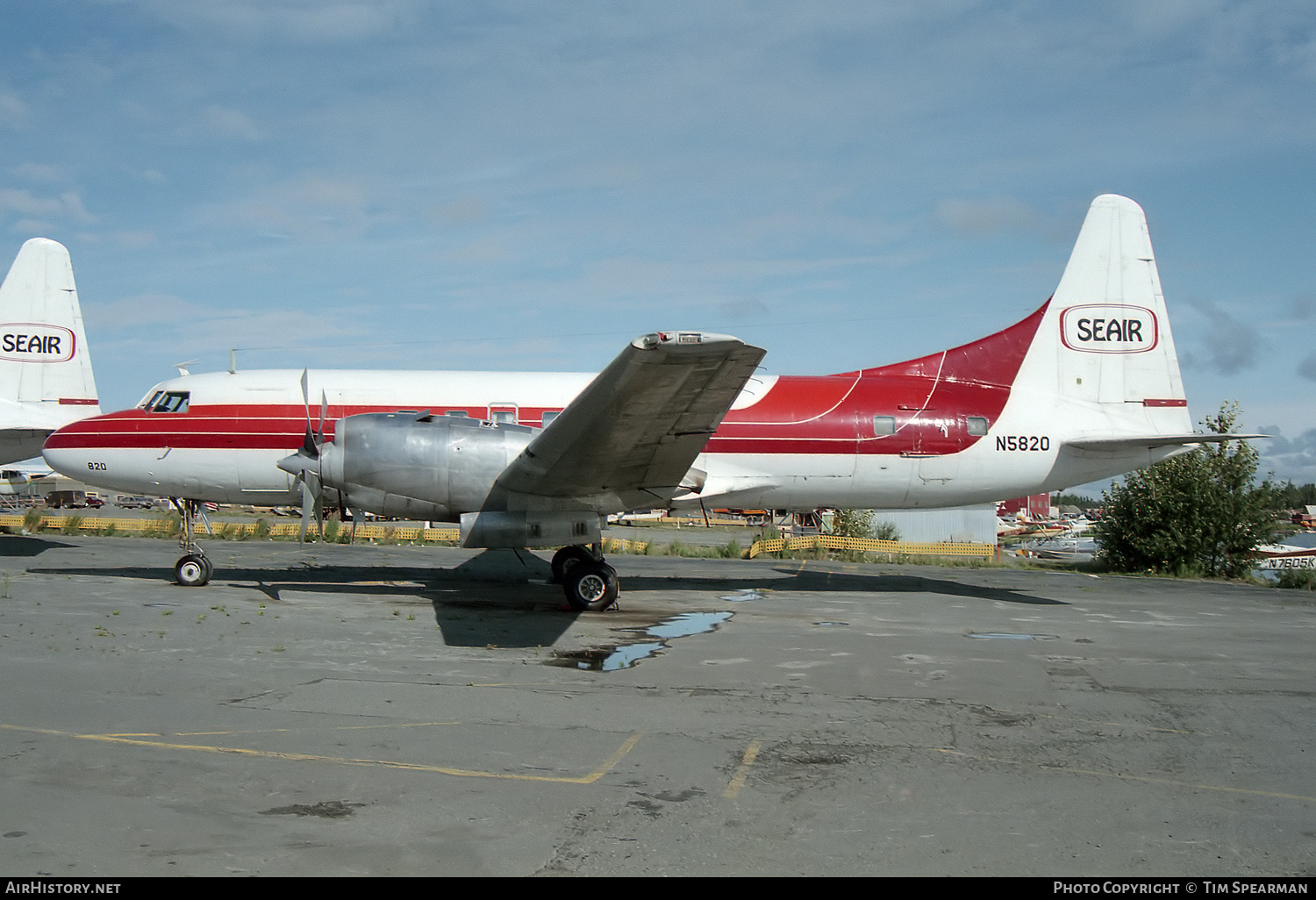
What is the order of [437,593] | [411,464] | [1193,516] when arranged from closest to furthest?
1. [411,464]
2. [437,593]
3. [1193,516]

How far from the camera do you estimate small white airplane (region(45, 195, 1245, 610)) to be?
12.9 m

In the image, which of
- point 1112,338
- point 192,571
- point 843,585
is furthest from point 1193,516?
point 192,571

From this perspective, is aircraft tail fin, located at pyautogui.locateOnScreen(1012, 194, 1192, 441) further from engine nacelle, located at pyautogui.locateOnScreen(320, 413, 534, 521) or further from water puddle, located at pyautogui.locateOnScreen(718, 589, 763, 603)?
engine nacelle, located at pyautogui.locateOnScreen(320, 413, 534, 521)

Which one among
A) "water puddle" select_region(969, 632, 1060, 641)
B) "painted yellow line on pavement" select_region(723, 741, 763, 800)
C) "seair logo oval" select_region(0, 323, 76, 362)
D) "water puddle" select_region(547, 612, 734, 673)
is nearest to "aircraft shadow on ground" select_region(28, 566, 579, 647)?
"water puddle" select_region(547, 612, 734, 673)

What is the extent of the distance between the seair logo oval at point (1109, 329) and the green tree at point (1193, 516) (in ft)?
23.8

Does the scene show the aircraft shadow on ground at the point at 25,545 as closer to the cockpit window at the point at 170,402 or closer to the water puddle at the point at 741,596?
the cockpit window at the point at 170,402

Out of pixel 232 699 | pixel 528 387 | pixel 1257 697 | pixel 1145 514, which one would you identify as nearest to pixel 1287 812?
pixel 1257 697

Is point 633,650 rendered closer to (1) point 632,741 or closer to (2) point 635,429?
(2) point 635,429

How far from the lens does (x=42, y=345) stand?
68.3 ft

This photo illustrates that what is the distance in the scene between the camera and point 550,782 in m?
5.71

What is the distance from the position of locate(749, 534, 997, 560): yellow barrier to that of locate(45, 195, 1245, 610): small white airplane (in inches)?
455

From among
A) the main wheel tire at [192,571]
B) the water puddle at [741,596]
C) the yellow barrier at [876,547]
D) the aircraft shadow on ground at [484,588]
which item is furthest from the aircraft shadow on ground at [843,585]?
the yellow barrier at [876,547]

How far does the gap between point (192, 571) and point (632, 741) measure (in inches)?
428

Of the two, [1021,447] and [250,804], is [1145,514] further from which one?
[250,804]
